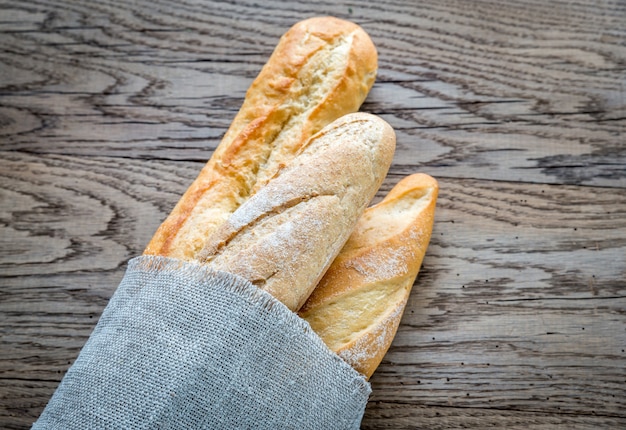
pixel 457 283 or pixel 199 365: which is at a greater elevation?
pixel 199 365

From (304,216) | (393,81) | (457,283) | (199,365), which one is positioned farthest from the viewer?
(393,81)

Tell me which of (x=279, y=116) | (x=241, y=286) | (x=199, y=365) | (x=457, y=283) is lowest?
(x=457, y=283)

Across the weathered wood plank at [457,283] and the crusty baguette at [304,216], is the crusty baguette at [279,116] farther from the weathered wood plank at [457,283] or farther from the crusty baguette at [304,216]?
the weathered wood plank at [457,283]

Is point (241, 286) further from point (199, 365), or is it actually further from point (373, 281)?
point (373, 281)

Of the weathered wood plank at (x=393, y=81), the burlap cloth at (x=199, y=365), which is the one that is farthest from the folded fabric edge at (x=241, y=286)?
the weathered wood plank at (x=393, y=81)

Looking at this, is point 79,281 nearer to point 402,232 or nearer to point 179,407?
point 179,407

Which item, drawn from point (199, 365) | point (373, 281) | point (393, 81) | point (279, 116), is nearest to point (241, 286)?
point (199, 365)

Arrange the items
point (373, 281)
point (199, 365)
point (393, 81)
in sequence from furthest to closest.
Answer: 1. point (393, 81)
2. point (373, 281)
3. point (199, 365)
